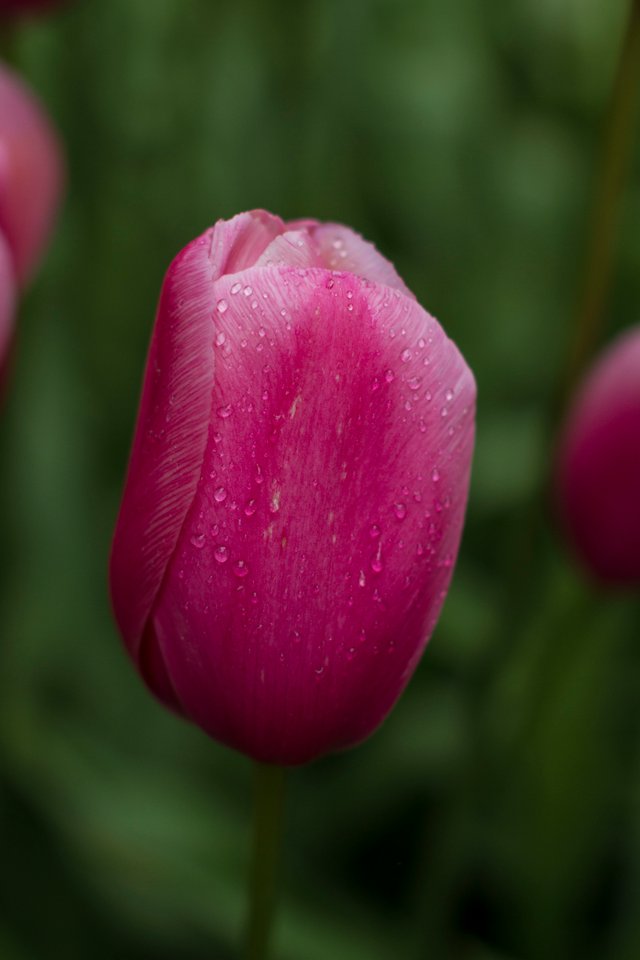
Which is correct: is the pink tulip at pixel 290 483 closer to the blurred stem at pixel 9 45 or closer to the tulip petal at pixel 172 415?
the tulip petal at pixel 172 415

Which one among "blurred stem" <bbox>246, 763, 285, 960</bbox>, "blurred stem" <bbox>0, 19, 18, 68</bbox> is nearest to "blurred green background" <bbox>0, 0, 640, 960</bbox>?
"blurred stem" <bbox>0, 19, 18, 68</bbox>

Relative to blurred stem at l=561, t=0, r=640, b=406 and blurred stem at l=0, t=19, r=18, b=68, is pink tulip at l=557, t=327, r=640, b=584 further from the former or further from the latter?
blurred stem at l=0, t=19, r=18, b=68

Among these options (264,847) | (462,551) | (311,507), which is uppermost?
(311,507)

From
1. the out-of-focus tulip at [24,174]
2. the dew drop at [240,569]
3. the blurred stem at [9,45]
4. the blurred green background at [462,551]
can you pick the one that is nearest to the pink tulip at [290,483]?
the dew drop at [240,569]

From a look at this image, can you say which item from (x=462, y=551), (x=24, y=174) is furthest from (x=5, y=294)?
(x=462, y=551)

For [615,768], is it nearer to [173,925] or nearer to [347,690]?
[173,925]

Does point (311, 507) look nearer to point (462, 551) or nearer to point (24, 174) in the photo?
point (24, 174)
